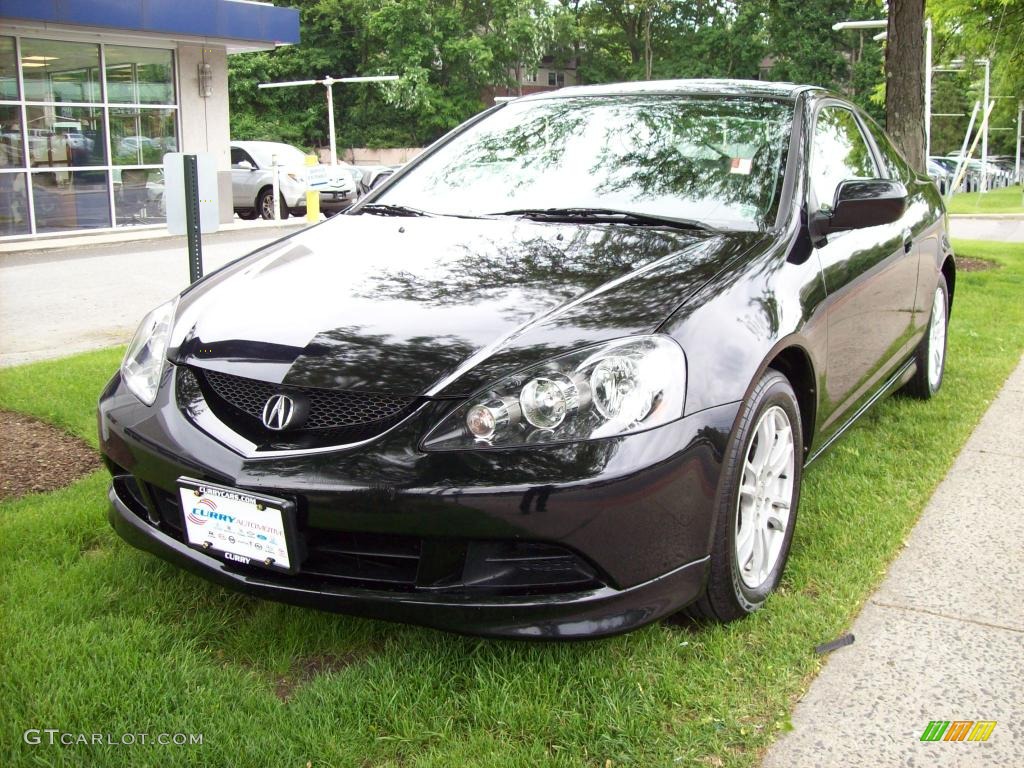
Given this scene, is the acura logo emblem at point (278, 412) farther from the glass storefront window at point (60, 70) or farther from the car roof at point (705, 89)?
the glass storefront window at point (60, 70)

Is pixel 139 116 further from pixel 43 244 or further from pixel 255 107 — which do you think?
pixel 255 107

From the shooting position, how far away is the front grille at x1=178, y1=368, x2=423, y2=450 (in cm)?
243

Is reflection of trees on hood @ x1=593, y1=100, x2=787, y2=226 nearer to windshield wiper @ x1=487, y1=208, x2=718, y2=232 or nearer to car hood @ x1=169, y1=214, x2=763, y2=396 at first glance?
windshield wiper @ x1=487, y1=208, x2=718, y2=232

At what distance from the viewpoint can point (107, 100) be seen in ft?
54.1

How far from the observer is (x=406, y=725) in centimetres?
236

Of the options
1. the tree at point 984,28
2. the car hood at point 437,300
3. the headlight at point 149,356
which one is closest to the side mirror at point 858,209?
the car hood at point 437,300

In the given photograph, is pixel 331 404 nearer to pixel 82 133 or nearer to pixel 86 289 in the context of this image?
pixel 86 289

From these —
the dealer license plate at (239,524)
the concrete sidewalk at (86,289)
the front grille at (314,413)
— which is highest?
the front grille at (314,413)

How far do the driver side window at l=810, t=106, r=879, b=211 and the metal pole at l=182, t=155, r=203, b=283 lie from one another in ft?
8.91

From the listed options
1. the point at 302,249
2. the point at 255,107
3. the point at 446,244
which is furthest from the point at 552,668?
the point at 255,107

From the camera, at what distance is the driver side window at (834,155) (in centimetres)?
357

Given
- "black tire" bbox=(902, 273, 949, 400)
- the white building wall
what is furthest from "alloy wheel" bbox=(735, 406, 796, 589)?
the white building wall

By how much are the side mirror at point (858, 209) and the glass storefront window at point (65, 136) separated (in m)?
14.8

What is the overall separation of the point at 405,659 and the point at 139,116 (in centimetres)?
1646
